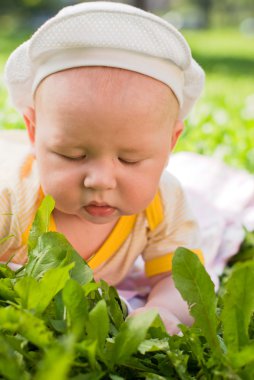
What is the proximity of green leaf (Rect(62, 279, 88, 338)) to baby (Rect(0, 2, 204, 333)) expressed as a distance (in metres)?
0.59

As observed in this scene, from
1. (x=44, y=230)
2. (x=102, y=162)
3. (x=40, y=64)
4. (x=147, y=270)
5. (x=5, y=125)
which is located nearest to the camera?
(x=44, y=230)

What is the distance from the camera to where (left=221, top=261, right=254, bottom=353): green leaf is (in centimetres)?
131

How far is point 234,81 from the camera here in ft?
34.0

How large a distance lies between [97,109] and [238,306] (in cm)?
74

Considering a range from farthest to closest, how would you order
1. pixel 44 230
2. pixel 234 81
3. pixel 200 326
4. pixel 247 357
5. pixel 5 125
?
pixel 234 81
pixel 5 125
pixel 44 230
pixel 200 326
pixel 247 357

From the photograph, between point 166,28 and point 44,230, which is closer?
point 44,230

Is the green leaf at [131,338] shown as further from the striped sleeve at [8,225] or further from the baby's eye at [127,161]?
the striped sleeve at [8,225]

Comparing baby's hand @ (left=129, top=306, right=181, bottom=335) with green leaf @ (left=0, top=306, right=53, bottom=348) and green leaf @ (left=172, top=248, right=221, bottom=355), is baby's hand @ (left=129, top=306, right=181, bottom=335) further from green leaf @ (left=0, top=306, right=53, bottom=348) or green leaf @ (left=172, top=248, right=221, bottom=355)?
green leaf @ (left=0, top=306, right=53, bottom=348)

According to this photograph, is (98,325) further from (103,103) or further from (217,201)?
(217,201)

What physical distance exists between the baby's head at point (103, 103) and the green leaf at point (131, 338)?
2.25ft

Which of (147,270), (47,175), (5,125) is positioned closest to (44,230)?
(47,175)

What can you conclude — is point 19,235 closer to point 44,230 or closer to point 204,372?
point 44,230

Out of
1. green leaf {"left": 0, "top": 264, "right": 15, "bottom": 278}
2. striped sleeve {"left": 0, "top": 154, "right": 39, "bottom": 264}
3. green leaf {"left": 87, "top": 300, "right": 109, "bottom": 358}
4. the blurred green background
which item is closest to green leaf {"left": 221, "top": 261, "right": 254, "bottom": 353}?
green leaf {"left": 87, "top": 300, "right": 109, "bottom": 358}

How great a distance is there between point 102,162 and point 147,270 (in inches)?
29.2
